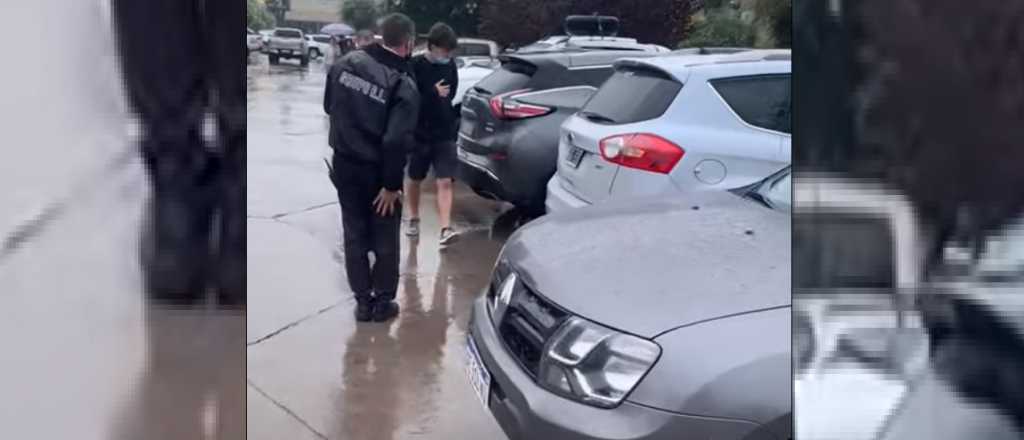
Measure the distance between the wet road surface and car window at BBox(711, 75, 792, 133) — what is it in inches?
102

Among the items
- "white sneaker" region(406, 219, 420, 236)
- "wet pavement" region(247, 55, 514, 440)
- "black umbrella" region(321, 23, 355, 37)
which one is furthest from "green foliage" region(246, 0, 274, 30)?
"white sneaker" region(406, 219, 420, 236)

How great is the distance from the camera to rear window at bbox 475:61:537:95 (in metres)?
6.15

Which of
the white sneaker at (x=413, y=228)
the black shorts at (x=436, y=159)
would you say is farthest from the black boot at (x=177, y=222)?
the white sneaker at (x=413, y=228)

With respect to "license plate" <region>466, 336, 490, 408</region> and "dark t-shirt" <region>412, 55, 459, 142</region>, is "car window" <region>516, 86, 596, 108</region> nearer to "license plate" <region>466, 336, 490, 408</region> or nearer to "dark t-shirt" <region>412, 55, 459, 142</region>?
"dark t-shirt" <region>412, 55, 459, 142</region>

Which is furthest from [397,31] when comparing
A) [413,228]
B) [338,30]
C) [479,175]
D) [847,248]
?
[847,248]

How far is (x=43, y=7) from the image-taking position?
5.73 feet

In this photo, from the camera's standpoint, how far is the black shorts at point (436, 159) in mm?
5844

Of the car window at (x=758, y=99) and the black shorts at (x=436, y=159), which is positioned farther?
the black shorts at (x=436, y=159)

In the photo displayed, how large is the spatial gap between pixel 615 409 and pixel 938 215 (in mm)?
998

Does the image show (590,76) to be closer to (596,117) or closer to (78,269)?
(596,117)

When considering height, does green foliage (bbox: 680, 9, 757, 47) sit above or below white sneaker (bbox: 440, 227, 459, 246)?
above

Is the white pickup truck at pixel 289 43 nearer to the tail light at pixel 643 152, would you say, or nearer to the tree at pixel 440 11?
the tree at pixel 440 11

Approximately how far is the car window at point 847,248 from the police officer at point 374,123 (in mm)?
2892

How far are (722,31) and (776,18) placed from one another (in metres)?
1.01
